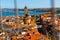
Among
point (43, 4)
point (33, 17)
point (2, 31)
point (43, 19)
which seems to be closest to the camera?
point (43, 4)

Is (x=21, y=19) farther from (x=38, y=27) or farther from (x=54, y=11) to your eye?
(x=54, y=11)

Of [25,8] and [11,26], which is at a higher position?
[25,8]

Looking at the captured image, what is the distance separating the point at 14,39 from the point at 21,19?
0.53 ft

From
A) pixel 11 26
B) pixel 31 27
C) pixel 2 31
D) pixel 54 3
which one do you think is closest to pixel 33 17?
pixel 31 27

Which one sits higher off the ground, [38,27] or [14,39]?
[38,27]

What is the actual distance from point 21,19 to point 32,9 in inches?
6.4

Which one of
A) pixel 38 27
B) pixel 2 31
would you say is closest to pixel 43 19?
pixel 38 27

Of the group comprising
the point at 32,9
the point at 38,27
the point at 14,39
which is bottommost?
the point at 14,39

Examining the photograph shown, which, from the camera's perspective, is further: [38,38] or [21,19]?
[21,19]

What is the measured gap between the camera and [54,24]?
0.68 metres

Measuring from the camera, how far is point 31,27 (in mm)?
1020

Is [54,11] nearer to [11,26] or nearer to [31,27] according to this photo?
[31,27]

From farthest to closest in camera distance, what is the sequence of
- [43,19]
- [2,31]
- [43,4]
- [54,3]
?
[2,31], [43,19], [43,4], [54,3]

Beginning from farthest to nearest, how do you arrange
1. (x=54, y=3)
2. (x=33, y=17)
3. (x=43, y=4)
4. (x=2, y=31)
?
(x=2, y=31), (x=33, y=17), (x=43, y=4), (x=54, y=3)
